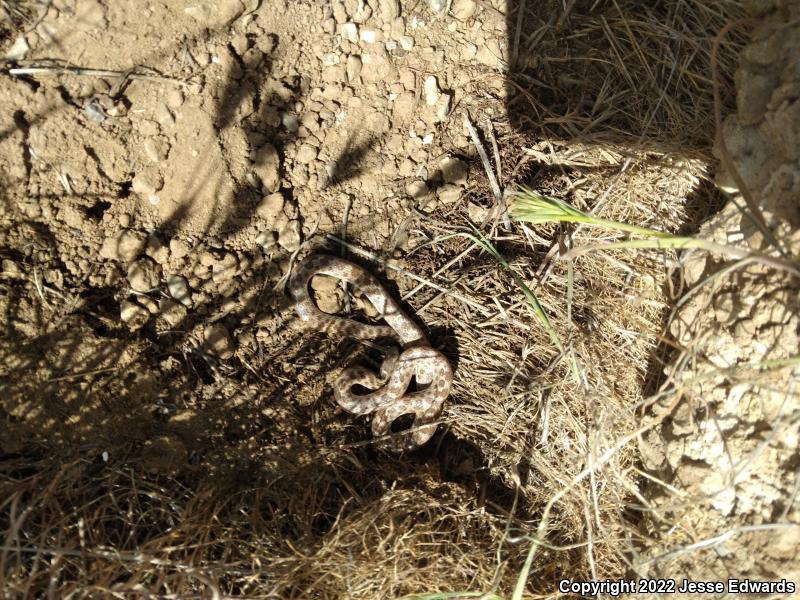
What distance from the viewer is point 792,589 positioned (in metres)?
2.68

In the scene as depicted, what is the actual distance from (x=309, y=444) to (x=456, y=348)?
1.14 meters

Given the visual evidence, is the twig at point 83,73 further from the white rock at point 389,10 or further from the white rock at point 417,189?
the white rock at point 417,189

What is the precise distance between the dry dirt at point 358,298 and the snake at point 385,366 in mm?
112

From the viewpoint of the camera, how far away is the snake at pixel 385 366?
12.6 feet

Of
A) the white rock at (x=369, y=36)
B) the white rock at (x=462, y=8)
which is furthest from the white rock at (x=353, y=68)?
the white rock at (x=462, y=8)

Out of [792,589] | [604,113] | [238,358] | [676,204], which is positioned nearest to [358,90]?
[604,113]

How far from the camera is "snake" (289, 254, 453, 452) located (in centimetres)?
384

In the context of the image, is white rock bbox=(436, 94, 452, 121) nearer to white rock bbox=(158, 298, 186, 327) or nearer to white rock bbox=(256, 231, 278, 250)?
white rock bbox=(256, 231, 278, 250)

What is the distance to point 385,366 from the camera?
3961 mm

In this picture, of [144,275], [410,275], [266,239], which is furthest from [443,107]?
[144,275]

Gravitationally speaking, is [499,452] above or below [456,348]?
below

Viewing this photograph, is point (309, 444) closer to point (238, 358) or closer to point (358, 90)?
point (238, 358)

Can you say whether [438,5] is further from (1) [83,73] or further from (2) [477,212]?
(1) [83,73]

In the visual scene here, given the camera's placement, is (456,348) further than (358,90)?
Yes
